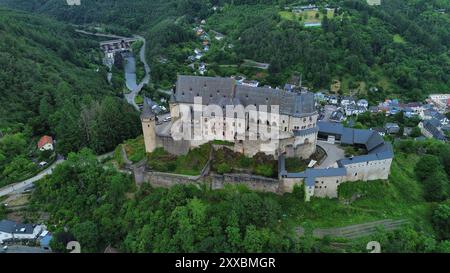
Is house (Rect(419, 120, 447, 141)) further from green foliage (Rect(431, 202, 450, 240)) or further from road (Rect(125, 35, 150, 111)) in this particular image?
road (Rect(125, 35, 150, 111))

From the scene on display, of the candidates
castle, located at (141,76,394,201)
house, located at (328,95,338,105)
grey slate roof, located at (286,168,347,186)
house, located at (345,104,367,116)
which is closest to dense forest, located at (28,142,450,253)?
castle, located at (141,76,394,201)

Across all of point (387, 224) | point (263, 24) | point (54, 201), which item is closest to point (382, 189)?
point (387, 224)

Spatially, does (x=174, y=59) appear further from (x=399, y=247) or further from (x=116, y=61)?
(x=399, y=247)

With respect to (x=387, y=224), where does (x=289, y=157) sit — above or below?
above

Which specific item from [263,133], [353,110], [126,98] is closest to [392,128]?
[353,110]

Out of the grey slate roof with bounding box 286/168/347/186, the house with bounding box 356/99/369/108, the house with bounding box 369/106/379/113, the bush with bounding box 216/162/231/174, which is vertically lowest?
the house with bounding box 369/106/379/113

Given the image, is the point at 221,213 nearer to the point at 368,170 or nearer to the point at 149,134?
the point at 149,134
